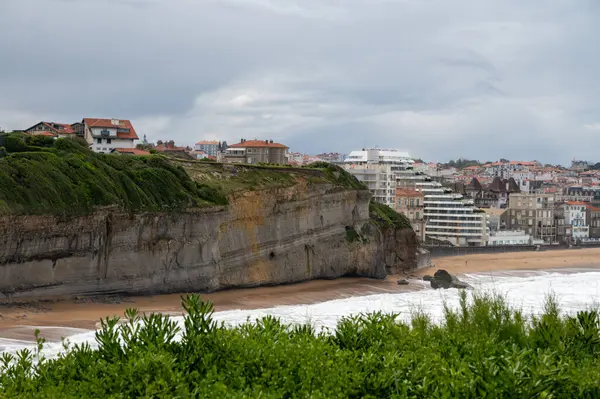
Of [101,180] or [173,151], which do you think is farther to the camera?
[173,151]

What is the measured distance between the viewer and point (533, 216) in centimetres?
12281

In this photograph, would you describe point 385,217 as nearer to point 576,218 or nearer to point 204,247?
point 204,247

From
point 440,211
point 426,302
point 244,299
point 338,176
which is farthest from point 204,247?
point 440,211

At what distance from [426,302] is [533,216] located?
74.3 metres

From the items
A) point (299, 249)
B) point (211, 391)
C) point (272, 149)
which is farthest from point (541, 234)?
point (211, 391)

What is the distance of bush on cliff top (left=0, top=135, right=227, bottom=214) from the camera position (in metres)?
45.3

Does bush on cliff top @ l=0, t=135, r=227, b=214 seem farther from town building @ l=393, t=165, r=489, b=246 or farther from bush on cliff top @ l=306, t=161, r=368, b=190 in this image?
town building @ l=393, t=165, r=489, b=246

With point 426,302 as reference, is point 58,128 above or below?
above

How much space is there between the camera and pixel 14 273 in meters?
43.8

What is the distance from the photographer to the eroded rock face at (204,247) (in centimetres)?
4503

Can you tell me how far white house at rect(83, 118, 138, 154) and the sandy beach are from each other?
93.5ft

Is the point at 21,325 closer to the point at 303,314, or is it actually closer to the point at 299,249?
the point at 303,314

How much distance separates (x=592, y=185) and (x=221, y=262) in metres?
139

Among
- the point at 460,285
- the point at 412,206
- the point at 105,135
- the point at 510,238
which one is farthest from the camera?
the point at 510,238
